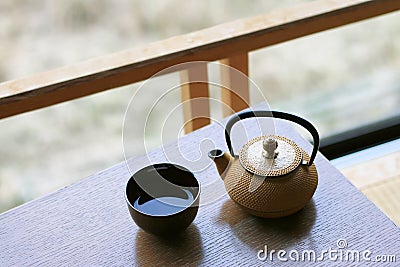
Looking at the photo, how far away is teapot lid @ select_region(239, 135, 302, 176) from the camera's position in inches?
44.5

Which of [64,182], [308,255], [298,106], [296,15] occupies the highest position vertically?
[296,15]

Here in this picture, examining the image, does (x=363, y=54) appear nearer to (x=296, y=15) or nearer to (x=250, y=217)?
(x=296, y=15)

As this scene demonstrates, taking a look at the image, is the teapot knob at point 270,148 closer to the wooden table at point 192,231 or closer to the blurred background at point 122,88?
the wooden table at point 192,231

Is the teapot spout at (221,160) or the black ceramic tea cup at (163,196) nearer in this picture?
the black ceramic tea cup at (163,196)

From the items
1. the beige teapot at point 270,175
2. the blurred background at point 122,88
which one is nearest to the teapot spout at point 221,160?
the beige teapot at point 270,175

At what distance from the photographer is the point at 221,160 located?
3.89 feet

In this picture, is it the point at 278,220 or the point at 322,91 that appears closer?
the point at 278,220

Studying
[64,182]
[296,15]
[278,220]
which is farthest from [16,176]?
[278,220]

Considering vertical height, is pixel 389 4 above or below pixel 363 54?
above

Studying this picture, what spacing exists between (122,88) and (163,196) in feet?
4.78

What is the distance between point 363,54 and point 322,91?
0.33 metres

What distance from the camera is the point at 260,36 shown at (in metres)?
1.58

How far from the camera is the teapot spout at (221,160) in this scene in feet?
3.88

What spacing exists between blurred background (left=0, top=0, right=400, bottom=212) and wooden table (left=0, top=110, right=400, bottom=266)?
0.92 metres
